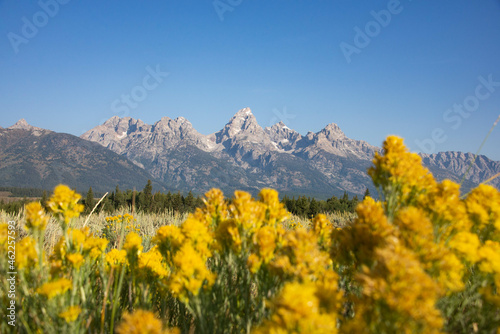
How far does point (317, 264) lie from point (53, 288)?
79.5 inches

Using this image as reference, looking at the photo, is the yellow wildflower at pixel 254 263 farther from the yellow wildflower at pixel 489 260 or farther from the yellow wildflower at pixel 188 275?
the yellow wildflower at pixel 489 260

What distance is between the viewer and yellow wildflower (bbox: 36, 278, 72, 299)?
2150 mm

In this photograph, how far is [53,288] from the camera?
2.18 m

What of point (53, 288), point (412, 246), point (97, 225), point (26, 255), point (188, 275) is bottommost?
point (97, 225)

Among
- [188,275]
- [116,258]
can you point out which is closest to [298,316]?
[188,275]

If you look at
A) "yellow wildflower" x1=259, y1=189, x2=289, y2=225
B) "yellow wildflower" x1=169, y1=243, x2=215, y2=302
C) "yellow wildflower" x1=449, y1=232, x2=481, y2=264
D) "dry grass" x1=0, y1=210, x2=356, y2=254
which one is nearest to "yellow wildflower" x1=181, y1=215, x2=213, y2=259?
"yellow wildflower" x1=169, y1=243, x2=215, y2=302

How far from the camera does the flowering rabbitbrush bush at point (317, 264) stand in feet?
3.64

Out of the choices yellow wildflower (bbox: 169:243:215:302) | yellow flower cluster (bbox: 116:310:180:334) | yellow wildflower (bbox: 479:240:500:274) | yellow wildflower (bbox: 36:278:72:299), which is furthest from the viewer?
yellow wildflower (bbox: 36:278:72:299)

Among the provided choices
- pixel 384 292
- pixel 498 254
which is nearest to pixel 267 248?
pixel 384 292

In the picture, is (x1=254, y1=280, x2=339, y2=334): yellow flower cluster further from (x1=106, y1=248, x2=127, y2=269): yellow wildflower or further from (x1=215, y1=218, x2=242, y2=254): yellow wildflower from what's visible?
(x1=106, y1=248, x2=127, y2=269): yellow wildflower

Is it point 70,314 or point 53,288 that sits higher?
point 53,288

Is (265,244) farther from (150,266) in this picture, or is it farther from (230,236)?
(150,266)

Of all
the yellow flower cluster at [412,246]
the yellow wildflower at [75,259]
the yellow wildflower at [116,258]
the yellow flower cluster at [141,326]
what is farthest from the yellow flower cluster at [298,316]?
the yellow wildflower at [116,258]

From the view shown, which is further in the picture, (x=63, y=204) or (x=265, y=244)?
(x=63, y=204)
